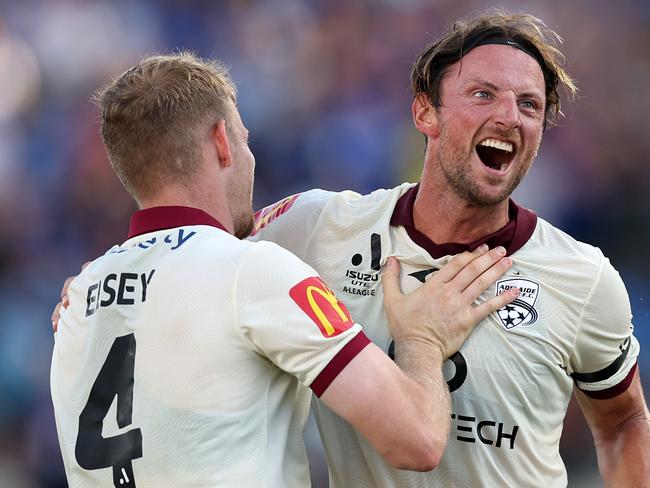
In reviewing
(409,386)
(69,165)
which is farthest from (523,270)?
(69,165)

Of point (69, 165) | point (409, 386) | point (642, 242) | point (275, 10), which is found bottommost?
point (642, 242)

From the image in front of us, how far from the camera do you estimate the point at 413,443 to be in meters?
2.10

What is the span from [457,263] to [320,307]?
0.74 metres

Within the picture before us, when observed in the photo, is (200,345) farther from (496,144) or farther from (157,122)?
Result: (496,144)

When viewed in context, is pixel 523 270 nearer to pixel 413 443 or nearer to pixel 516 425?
pixel 516 425

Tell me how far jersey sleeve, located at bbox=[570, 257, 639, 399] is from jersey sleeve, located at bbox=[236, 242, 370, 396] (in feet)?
3.04

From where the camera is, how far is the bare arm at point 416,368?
2.06 meters

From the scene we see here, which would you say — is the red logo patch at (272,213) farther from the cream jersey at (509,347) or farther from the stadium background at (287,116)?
the stadium background at (287,116)

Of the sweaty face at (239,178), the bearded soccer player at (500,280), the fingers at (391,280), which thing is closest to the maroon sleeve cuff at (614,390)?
the bearded soccer player at (500,280)

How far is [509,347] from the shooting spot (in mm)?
2660

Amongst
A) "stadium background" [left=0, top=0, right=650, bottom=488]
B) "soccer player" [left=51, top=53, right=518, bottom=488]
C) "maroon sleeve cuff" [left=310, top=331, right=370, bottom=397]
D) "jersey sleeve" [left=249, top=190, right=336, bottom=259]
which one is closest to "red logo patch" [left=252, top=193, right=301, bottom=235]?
"jersey sleeve" [left=249, top=190, right=336, bottom=259]

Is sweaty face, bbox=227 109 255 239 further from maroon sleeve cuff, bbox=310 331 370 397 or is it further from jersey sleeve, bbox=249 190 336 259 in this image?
maroon sleeve cuff, bbox=310 331 370 397

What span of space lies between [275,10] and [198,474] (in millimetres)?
4737

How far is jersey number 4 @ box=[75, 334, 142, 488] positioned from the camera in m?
2.20
